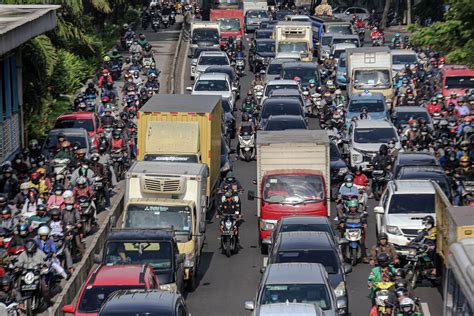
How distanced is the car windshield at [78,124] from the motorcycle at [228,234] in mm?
10401

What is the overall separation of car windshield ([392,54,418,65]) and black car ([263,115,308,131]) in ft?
54.6

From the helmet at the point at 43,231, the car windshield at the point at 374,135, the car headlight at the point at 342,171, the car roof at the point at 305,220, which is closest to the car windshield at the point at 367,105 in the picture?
the car windshield at the point at 374,135

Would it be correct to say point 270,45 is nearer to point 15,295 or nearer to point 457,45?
point 457,45

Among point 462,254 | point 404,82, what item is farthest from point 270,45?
point 462,254

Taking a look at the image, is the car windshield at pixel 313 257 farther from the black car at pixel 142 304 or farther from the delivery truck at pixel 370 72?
the delivery truck at pixel 370 72

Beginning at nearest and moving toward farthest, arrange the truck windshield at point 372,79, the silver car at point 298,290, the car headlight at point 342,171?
the silver car at point 298,290, the car headlight at point 342,171, the truck windshield at point 372,79

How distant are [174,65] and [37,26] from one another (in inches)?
964

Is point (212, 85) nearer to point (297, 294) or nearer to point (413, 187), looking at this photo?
point (413, 187)

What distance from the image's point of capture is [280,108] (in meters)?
45.7

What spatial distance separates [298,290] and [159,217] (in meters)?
6.96

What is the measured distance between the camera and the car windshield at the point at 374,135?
40.3 metres

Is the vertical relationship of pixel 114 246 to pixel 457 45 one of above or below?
below

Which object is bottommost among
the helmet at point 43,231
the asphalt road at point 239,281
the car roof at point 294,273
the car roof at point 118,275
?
the asphalt road at point 239,281

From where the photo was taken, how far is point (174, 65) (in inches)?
2527
